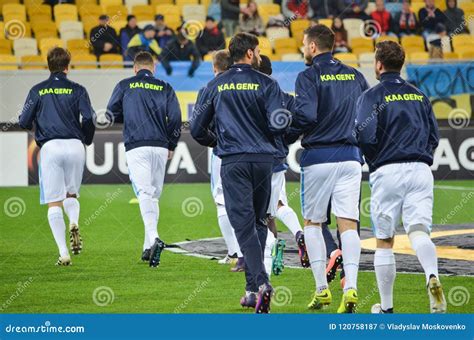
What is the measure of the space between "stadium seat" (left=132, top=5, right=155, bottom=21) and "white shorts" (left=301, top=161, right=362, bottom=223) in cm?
1839

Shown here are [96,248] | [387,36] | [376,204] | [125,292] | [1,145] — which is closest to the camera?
[376,204]

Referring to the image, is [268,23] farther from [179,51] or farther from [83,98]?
[83,98]

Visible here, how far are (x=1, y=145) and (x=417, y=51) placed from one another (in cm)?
1052

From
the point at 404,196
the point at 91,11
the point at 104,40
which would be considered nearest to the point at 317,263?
the point at 404,196

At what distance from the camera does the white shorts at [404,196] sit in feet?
28.0

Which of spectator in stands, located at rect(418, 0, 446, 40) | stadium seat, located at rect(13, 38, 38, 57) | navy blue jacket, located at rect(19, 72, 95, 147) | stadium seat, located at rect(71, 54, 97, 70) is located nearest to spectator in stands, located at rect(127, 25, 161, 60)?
stadium seat, located at rect(71, 54, 97, 70)

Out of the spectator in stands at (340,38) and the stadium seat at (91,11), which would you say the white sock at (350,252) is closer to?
the spectator in stands at (340,38)

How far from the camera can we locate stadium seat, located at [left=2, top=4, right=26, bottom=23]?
1049 inches

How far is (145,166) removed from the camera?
500 inches

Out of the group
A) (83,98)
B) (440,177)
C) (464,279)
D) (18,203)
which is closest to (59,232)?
(83,98)

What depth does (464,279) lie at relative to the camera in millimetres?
11227

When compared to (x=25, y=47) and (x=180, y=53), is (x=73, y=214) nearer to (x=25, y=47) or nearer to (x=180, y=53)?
(x=180, y=53)

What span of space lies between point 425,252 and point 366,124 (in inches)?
42.7

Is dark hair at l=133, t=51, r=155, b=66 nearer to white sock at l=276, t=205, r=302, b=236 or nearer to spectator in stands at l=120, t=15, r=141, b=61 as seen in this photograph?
white sock at l=276, t=205, r=302, b=236
